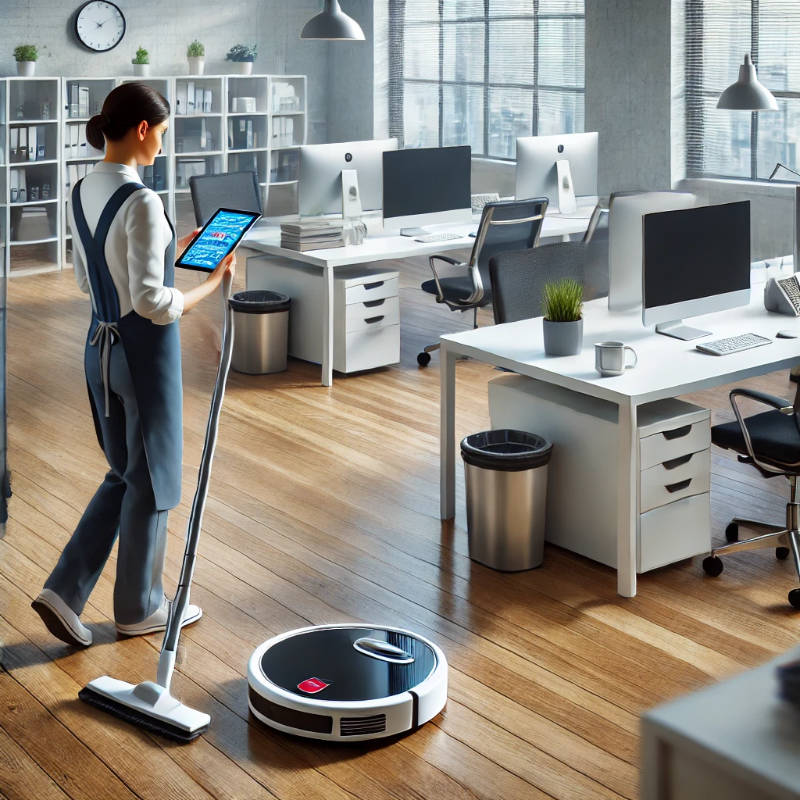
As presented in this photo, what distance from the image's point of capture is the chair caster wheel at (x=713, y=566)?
3.84 meters

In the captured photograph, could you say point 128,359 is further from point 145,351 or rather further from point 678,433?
point 678,433

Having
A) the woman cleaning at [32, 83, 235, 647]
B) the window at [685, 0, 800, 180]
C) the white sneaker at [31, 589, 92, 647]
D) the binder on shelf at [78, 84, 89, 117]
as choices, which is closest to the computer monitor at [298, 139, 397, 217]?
the window at [685, 0, 800, 180]

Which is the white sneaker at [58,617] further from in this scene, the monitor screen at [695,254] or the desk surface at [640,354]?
the monitor screen at [695,254]

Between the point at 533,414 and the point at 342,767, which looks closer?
the point at 342,767

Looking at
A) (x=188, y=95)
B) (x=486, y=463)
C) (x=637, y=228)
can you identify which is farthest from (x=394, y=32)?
(x=486, y=463)

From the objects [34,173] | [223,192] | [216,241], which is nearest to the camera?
[216,241]

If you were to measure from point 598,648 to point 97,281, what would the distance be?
1.75 m

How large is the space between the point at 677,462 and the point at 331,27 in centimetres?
535

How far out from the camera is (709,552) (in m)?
3.95

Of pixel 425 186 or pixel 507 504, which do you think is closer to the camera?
pixel 507 504

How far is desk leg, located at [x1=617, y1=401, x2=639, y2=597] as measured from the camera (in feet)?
11.9

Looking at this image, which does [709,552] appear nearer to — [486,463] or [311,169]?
[486,463]

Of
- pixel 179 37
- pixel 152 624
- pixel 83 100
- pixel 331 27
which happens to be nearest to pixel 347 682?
pixel 152 624

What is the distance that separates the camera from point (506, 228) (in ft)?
20.8
